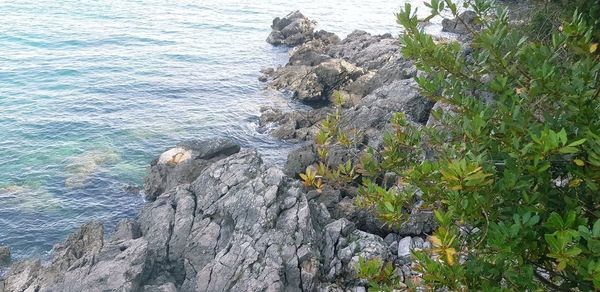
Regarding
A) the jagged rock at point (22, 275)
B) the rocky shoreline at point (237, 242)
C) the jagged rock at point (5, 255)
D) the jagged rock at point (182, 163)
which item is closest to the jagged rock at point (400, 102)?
the rocky shoreline at point (237, 242)

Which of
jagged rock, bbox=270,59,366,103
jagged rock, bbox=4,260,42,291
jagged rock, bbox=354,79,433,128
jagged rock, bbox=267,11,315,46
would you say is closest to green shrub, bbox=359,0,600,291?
jagged rock, bbox=4,260,42,291

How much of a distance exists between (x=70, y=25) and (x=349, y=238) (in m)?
65.4

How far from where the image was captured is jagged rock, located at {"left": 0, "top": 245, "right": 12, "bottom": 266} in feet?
81.5

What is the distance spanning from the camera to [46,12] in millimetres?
76688

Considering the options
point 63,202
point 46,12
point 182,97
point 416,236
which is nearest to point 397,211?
point 416,236

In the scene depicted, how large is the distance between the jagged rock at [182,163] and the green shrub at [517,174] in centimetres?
2467

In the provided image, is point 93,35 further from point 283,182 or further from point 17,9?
point 283,182

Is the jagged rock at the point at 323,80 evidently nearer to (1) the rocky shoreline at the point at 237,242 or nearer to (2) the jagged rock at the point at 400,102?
(2) the jagged rock at the point at 400,102

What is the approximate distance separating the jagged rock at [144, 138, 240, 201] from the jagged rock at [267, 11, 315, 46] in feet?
126

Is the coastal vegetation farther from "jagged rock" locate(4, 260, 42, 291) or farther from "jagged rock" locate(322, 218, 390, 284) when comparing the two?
"jagged rock" locate(4, 260, 42, 291)

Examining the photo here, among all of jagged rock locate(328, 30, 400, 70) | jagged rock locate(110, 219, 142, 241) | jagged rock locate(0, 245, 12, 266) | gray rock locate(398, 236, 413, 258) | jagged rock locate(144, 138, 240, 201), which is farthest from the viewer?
jagged rock locate(328, 30, 400, 70)

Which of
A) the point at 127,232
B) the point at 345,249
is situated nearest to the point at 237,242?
the point at 345,249

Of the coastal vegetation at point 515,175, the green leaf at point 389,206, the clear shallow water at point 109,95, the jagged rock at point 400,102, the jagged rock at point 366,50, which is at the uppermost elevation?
the coastal vegetation at point 515,175

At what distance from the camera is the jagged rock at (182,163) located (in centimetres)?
3022
